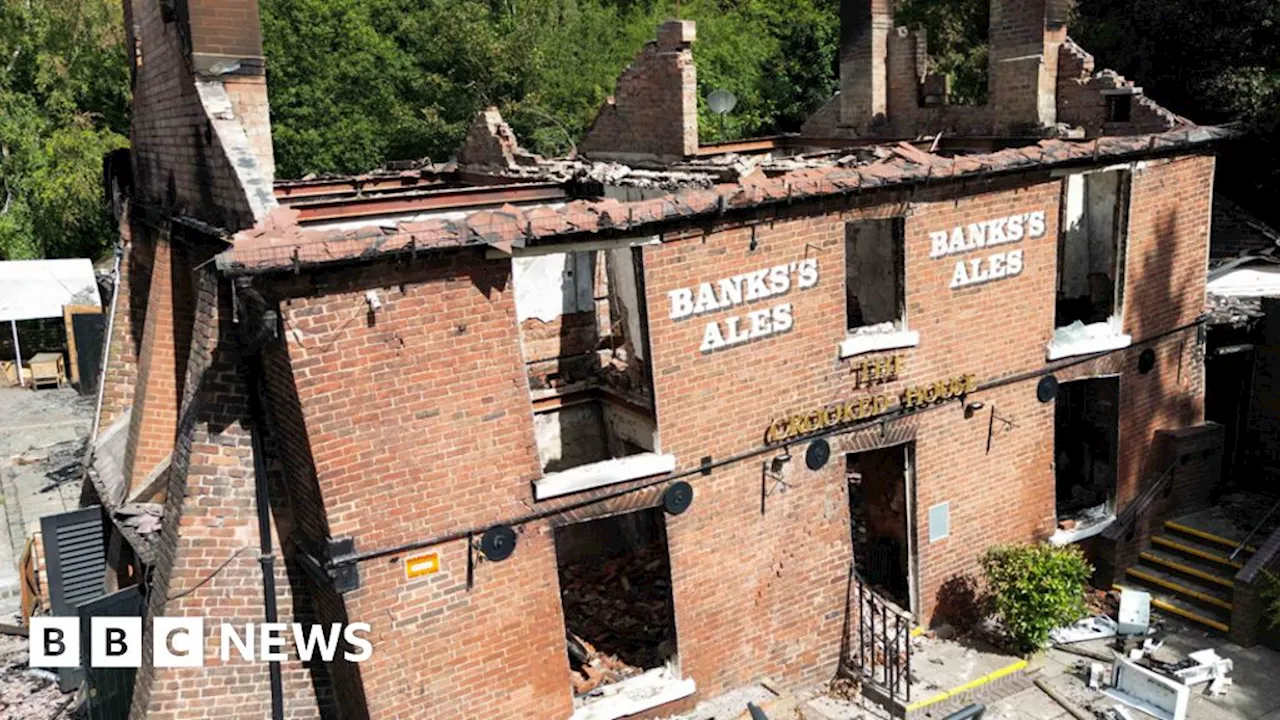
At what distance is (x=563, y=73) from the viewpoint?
39344 mm

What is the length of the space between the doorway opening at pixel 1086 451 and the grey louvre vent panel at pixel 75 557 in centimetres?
1189

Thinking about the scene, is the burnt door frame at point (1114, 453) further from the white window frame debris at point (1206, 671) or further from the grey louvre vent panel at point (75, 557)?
the grey louvre vent panel at point (75, 557)

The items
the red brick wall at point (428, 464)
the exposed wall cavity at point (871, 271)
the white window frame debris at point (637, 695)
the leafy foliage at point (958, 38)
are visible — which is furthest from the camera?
the leafy foliage at point (958, 38)

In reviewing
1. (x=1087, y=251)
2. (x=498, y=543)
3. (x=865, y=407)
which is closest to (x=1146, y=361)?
(x=1087, y=251)

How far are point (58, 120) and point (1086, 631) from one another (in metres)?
37.0

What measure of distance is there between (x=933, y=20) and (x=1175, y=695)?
2546 centimetres

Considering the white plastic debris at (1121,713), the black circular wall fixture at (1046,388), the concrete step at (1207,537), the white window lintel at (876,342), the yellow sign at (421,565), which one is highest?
the white window lintel at (876,342)

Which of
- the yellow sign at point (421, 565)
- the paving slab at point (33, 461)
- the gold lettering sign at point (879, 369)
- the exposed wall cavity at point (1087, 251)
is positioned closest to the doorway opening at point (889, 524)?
the gold lettering sign at point (879, 369)

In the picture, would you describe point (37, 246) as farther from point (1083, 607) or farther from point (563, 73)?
point (1083, 607)

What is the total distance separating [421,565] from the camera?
839cm

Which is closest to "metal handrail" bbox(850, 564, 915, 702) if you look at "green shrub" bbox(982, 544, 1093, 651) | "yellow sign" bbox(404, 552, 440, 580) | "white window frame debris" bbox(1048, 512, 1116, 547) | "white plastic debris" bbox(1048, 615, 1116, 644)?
"green shrub" bbox(982, 544, 1093, 651)

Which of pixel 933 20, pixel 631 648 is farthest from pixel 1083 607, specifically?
pixel 933 20

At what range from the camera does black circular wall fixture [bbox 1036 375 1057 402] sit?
11.8m

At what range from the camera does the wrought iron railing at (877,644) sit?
10258 millimetres
